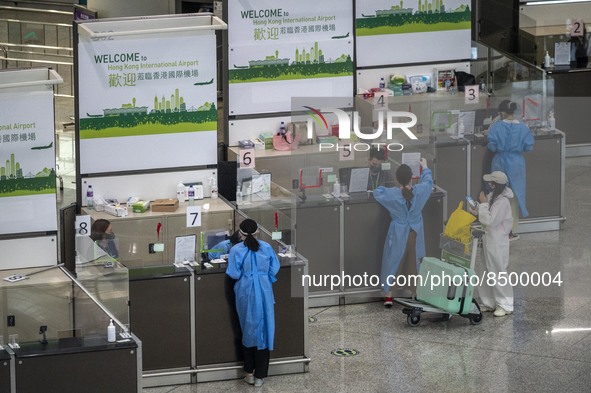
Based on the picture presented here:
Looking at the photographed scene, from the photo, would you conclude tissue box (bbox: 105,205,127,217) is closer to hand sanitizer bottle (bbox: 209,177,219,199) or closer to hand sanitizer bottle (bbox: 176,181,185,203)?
hand sanitizer bottle (bbox: 176,181,185,203)

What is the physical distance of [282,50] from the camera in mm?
14477

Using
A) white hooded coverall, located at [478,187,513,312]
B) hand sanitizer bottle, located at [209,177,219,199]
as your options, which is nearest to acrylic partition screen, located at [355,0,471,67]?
hand sanitizer bottle, located at [209,177,219,199]

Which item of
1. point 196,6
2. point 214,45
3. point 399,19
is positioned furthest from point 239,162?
point 196,6

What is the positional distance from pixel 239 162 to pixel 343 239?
1457mm

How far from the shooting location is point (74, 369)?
380 inches

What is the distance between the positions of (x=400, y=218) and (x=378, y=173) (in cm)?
50

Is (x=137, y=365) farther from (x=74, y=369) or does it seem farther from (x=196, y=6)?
(x=196, y=6)

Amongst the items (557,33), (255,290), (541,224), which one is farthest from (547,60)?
(255,290)

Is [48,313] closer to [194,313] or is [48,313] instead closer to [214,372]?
[194,313]

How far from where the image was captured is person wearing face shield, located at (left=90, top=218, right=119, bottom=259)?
11461 mm

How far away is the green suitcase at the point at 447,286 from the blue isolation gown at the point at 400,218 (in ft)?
1.63

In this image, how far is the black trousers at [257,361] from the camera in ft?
36.4

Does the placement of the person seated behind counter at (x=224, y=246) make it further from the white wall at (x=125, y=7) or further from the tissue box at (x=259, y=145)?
the white wall at (x=125, y=7)

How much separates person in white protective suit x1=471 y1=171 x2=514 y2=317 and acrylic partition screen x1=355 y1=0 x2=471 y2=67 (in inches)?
119
